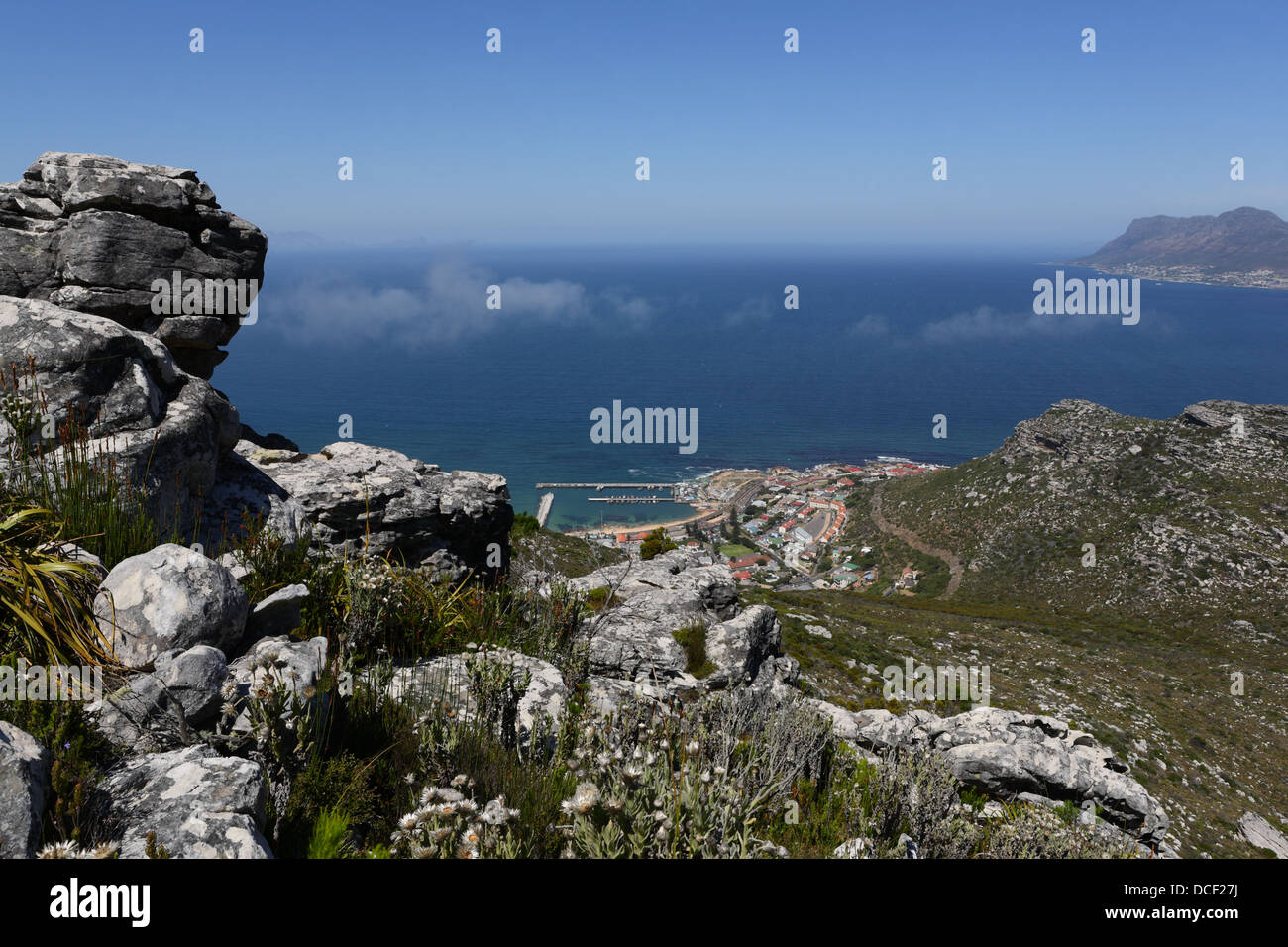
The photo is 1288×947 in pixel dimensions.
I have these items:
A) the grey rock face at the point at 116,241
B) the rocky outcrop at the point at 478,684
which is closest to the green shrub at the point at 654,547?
the grey rock face at the point at 116,241

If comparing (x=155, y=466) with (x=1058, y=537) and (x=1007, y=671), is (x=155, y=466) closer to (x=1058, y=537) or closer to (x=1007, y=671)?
(x=1007, y=671)

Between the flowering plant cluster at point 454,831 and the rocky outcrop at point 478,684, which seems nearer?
the flowering plant cluster at point 454,831

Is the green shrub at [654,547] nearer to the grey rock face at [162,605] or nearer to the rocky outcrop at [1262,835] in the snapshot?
the rocky outcrop at [1262,835]

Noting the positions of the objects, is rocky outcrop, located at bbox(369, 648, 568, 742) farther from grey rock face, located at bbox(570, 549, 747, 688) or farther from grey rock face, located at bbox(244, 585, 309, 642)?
grey rock face, located at bbox(570, 549, 747, 688)

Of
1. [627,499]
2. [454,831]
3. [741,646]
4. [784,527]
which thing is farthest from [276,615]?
[627,499]

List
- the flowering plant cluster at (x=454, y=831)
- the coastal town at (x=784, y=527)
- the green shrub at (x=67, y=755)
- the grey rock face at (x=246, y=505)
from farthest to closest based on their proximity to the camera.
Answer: the coastal town at (x=784, y=527), the grey rock face at (x=246, y=505), the flowering plant cluster at (x=454, y=831), the green shrub at (x=67, y=755)
